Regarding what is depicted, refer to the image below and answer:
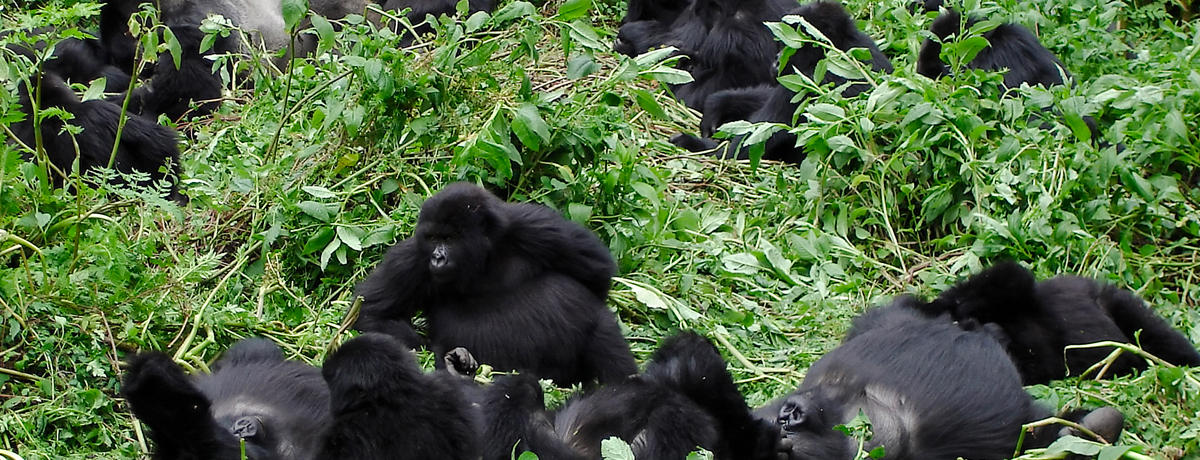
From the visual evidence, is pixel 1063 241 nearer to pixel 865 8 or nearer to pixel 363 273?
pixel 363 273

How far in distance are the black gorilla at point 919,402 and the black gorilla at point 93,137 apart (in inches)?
161

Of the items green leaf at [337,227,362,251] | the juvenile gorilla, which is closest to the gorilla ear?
the juvenile gorilla

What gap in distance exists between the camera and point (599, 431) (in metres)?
3.82

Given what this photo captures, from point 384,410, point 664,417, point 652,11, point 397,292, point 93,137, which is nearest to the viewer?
point 384,410

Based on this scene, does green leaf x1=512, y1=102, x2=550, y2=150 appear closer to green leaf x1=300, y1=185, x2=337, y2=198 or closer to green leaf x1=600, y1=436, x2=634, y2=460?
green leaf x1=300, y1=185, x2=337, y2=198

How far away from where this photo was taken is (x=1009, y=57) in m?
7.45

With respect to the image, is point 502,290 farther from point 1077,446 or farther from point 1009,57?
point 1009,57

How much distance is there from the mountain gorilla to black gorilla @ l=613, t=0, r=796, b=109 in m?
0.45

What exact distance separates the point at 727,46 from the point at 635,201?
3.44 metres

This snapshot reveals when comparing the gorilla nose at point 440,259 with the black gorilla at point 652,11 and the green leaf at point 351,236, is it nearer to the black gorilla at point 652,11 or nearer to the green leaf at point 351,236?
the green leaf at point 351,236

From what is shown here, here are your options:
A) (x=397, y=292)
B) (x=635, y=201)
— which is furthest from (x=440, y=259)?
(x=635, y=201)

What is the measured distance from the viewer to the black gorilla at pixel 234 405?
326 cm

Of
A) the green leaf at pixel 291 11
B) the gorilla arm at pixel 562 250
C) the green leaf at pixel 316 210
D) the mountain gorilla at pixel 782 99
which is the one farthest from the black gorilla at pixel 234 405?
the mountain gorilla at pixel 782 99

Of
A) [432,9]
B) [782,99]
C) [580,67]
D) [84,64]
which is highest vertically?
[580,67]
